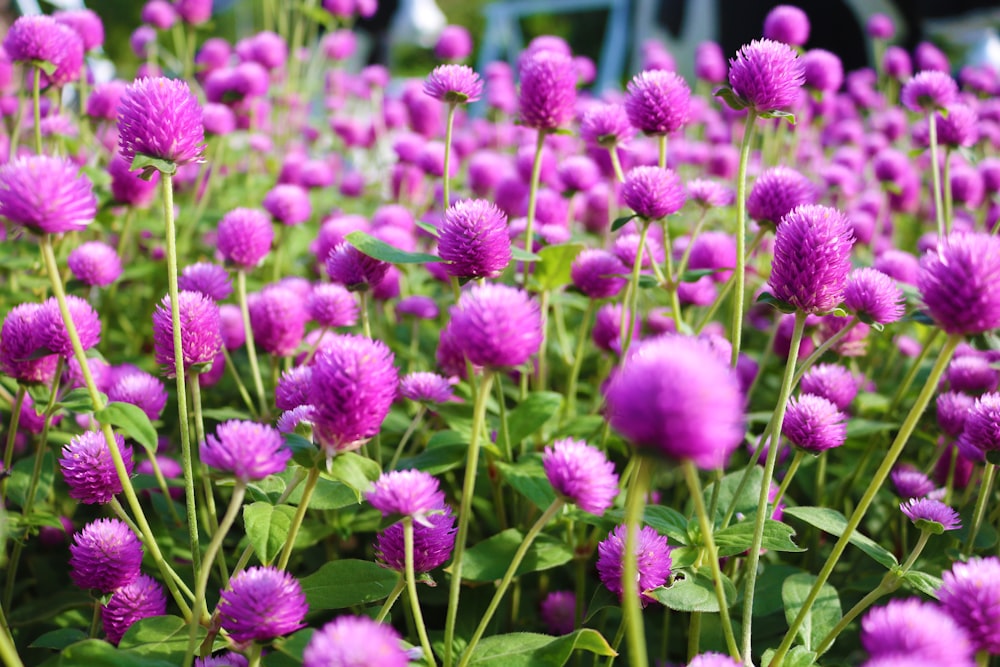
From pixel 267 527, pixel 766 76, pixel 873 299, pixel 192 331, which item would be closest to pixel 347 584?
pixel 267 527

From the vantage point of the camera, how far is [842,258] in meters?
1.23

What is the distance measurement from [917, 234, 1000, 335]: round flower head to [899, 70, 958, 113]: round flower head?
139 cm

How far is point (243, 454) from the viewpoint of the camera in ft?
3.03

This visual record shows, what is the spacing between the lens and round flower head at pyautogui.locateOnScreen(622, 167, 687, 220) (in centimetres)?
154

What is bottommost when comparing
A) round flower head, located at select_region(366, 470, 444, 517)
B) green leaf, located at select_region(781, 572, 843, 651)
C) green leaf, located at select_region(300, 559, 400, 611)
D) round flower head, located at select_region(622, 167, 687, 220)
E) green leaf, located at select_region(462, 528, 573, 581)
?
green leaf, located at select_region(462, 528, 573, 581)

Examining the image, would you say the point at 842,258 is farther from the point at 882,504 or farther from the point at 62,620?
the point at 62,620

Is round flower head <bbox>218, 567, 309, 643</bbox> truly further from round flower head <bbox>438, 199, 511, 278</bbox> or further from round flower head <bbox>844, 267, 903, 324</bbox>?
round flower head <bbox>844, 267, 903, 324</bbox>

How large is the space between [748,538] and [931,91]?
1.44m

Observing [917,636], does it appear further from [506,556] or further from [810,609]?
[506,556]

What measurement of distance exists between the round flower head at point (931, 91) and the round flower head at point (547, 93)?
995 millimetres

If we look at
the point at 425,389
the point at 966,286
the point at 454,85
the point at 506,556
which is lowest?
the point at 506,556

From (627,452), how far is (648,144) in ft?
5.81

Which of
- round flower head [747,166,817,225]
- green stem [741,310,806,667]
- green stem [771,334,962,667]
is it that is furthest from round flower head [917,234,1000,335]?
round flower head [747,166,817,225]

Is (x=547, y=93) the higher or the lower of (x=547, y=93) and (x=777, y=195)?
the higher
